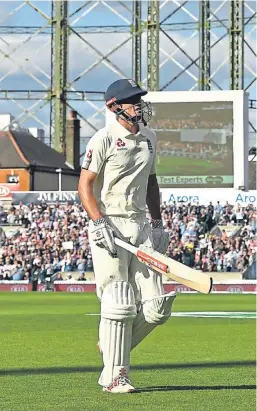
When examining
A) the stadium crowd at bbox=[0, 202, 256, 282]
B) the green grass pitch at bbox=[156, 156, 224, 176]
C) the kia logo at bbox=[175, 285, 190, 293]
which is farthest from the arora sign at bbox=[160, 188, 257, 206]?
the kia logo at bbox=[175, 285, 190, 293]

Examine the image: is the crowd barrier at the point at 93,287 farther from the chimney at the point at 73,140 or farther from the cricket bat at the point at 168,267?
the chimney at the point at 73,140

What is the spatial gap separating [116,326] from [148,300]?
0.31 metres

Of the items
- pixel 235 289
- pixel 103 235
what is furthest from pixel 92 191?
pixel 235 289

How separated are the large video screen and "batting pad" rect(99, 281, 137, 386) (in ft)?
116

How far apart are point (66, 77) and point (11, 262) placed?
2329cm

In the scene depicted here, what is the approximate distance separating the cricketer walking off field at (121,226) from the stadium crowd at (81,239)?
93.8 feet

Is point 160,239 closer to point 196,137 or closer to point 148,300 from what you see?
point 148,300

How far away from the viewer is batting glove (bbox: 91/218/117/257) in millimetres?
7855

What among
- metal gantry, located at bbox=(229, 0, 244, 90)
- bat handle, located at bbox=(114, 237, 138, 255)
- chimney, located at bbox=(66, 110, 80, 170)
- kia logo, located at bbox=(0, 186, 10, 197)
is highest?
metal gantry, located at bbox=(229, 0, 244, 90)

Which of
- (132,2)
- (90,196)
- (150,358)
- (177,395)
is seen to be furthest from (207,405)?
(132,2)

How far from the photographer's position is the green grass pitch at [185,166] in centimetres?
4356

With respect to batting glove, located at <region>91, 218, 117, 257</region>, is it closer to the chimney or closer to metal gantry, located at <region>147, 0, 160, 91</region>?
metal gantry, located at <region>147, 0, 160, 91</region>

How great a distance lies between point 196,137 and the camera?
43406 millimetres

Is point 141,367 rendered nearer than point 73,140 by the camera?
Yes
